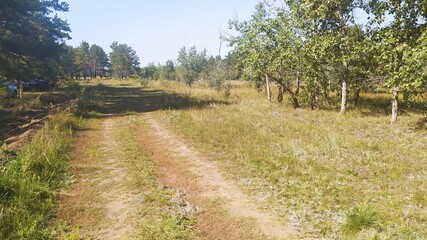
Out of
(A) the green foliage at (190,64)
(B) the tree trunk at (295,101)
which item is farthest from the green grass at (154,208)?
(A) the green foliage at (190,64)

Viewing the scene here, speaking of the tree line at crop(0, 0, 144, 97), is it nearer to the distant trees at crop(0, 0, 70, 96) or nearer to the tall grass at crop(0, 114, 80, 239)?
the distant trees at crop(0, 0, 70, 96)

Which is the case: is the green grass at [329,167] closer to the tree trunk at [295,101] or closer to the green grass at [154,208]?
the green grass at [154,208]

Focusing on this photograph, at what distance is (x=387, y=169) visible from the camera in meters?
8.42

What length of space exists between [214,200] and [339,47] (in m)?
15.2

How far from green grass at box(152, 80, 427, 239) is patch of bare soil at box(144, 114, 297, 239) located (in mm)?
433

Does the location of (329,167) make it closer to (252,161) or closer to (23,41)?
(252,161)

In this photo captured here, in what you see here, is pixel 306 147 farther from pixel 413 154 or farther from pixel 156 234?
pixel 156 234

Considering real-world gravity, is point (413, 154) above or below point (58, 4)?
below

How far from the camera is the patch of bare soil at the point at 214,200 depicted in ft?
18.4

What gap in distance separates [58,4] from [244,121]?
28792 mm

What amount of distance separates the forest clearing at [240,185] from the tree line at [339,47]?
313 cm

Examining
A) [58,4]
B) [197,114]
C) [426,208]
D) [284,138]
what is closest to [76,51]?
[58,4]

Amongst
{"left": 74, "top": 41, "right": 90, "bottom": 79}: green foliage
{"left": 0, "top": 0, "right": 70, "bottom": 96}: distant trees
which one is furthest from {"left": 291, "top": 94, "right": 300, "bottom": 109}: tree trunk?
{"left": 74, "top": 41, "right": 90, "bottom": 79}: green foliage

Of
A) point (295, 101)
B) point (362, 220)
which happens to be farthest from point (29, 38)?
point (362, 220)
